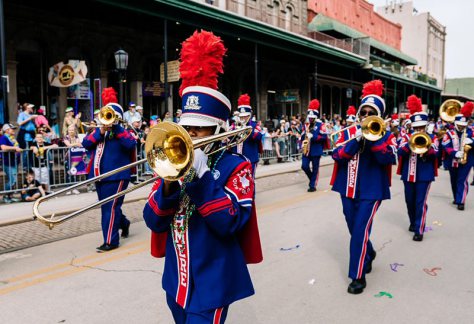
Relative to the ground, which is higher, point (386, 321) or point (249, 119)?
point (249, 119)

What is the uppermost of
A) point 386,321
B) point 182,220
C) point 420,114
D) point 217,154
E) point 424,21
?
point 424,21

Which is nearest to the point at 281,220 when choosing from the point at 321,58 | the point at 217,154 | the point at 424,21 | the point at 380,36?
the point at 217,154

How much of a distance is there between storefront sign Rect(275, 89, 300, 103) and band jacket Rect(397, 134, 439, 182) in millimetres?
20975

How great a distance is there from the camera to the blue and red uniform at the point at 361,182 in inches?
186

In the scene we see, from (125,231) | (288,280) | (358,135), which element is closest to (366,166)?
(358,135)

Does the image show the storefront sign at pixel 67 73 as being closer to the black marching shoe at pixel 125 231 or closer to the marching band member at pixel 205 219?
the black marching shoe at pixel 125 231

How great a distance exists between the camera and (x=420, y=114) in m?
6.90

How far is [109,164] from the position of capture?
6230mm

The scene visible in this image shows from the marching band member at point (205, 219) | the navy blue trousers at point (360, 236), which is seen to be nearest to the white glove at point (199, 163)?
the marching band member at point (205, 219)

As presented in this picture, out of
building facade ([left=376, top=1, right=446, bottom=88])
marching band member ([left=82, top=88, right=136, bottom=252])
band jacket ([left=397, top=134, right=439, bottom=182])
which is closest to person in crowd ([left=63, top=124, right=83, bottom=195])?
marching band member ([left=82, top=88, right=136, bottom=252])

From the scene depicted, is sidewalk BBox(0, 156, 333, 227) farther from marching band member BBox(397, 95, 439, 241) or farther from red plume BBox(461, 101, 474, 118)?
red plume BBox(461, 101, 474, 118)

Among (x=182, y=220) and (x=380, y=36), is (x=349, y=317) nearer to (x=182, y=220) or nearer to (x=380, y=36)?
(x=182, y=220)

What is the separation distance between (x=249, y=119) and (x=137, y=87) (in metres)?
10.2

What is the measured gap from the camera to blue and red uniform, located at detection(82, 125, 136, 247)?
20.2 feet
